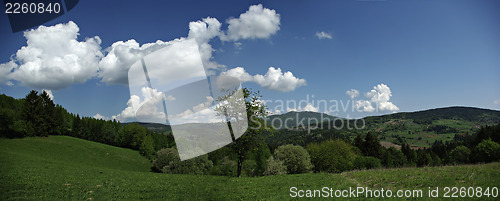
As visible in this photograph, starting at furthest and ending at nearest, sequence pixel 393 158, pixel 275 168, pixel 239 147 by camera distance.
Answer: pixel 393 158 < pixel 275 168 < pixel 239 147

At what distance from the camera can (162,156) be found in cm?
6638

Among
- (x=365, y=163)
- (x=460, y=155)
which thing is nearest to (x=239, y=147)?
(x=365, y=163)

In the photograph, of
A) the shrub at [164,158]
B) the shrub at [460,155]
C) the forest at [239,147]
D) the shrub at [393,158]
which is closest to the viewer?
the forest at [239,147]

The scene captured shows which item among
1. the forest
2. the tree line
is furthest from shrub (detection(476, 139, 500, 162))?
the tree line

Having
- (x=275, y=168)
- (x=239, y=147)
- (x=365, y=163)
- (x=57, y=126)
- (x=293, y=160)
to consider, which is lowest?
(x=365, y=163)

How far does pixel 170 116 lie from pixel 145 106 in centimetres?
172

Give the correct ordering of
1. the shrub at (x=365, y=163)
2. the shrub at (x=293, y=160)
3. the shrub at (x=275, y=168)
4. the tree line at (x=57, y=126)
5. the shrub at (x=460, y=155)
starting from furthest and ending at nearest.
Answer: the shrub at (x=460, y=155) < the shrub at (x=365, y=163) < the tree line at (x=57, y=126) < the shrub at (x=293, y=160) < the shrub at (x=275, y=168)

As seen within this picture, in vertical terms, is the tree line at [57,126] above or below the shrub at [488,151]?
above

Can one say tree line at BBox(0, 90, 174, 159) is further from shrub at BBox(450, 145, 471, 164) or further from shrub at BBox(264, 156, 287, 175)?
shrub at BBox(450, 145, 471, 164)

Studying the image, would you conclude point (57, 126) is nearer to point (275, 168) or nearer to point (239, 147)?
point (275, 168)

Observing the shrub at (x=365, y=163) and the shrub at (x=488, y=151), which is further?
the shrub at (x=365, y=163)

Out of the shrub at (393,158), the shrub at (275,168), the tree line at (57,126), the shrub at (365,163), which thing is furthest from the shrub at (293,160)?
the tree line at (57,126)

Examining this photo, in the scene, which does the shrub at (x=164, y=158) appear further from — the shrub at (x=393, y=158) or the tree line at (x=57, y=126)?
the shrub at (x=393, y=158)

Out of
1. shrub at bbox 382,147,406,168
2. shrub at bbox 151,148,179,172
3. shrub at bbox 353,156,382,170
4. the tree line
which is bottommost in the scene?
shrub at bbox 382,147,406,168
